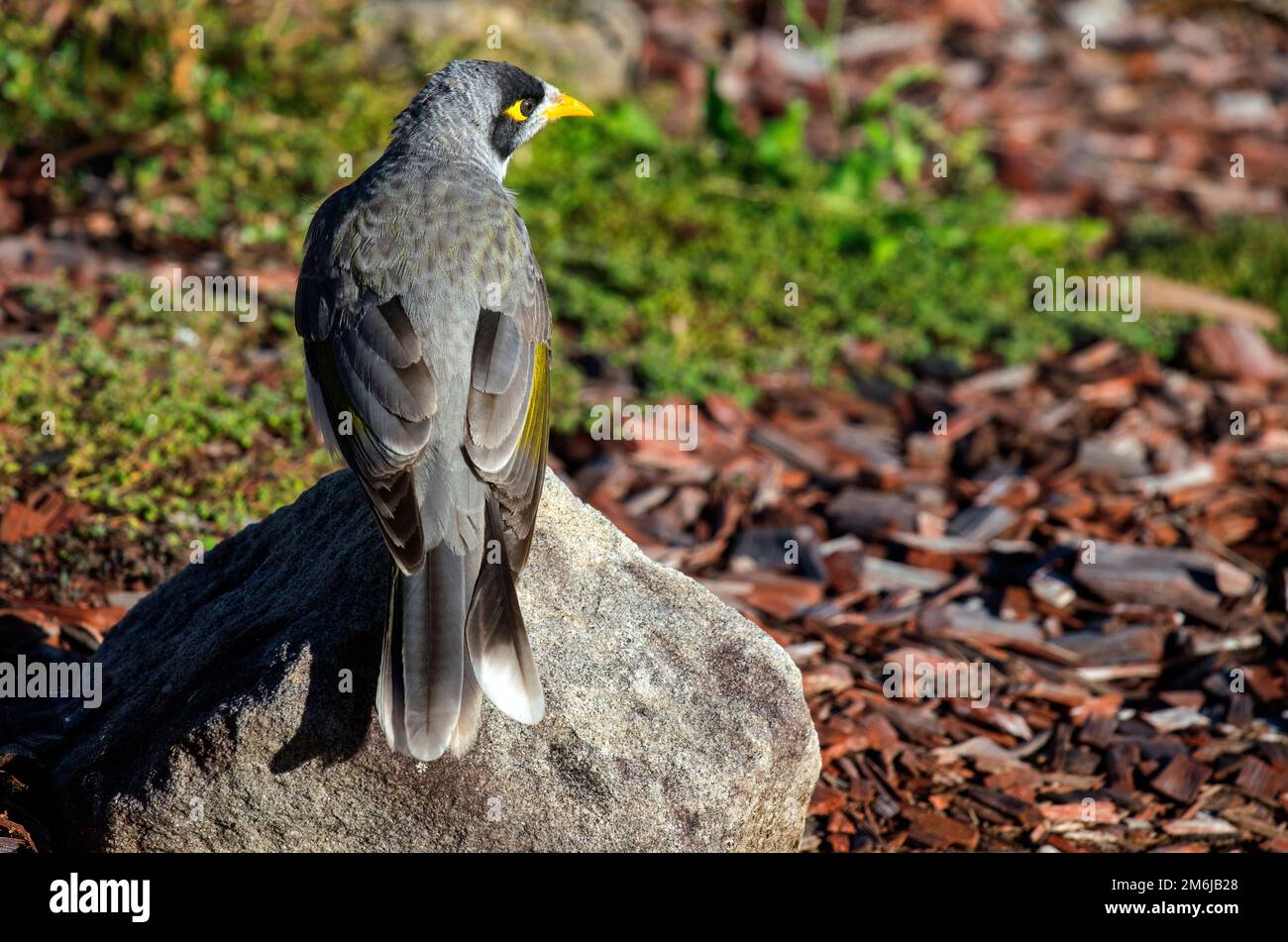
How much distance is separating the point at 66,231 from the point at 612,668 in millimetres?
5232

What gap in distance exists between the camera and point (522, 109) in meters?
5.95

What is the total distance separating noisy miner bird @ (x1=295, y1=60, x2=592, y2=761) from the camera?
13.2ft

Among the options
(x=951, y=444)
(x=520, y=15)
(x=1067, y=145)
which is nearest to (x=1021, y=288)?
(x=951, y=444)

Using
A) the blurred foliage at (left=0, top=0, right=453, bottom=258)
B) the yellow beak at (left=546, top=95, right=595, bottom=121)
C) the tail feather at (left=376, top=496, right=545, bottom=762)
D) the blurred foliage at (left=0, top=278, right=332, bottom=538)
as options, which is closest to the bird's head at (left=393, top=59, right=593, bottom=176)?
the yellow beak at (left=546, top=95, right=595, bottom=121)

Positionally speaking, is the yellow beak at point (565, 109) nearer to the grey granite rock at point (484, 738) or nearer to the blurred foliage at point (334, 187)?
the blurred foliage at point (334, 187)

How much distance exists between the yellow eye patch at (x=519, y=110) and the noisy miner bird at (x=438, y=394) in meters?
0.25

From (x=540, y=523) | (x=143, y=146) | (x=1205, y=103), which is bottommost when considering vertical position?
(x=540, y=523)

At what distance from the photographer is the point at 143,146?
28.4 ft

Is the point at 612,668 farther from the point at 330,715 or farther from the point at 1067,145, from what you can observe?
the point at 1067,145

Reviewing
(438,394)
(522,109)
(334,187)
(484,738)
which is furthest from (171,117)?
(484,738)

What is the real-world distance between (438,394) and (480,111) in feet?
5.39

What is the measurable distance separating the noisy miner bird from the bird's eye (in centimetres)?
26

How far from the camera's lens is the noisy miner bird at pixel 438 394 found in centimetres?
402

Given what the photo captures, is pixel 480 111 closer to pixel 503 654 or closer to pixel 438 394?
pixel 438 394
